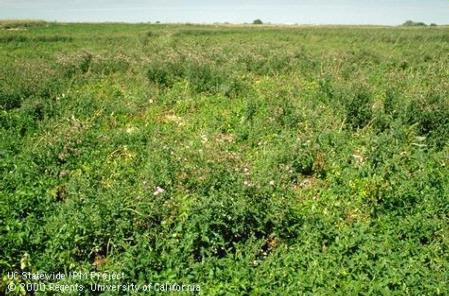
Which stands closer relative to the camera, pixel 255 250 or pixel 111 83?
pixel 255 250

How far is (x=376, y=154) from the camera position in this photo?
614 cm

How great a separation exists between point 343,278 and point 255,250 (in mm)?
908

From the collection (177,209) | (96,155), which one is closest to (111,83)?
(96,155)

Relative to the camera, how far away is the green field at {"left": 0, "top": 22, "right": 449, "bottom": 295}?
12.6 feet

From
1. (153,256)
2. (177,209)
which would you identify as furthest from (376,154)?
(153,256)

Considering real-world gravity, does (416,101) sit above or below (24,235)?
above

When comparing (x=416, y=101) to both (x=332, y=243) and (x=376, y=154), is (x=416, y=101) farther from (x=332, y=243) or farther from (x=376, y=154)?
(x=332, y=243)

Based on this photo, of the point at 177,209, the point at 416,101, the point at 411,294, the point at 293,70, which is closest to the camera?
the point at 411,294

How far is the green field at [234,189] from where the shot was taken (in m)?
3.85

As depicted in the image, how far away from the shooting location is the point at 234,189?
4.68 m

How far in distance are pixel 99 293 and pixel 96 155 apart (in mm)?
3287

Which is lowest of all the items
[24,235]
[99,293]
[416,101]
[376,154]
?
[99,293]

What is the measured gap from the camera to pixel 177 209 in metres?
4.55

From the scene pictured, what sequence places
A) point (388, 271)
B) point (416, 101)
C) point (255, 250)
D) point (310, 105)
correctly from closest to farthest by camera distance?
point (388, 271), point (255, 250), point (416, 101), point (310, 105)
